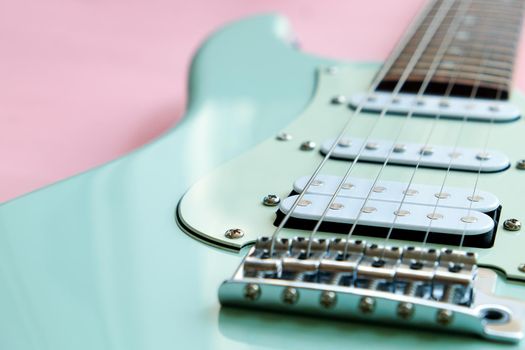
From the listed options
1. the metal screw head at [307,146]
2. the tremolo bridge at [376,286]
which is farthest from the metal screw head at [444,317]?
the metal screw head at [307,146]

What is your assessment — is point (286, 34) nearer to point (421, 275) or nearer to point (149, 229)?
point (149, 229)

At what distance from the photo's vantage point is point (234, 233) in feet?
2.37

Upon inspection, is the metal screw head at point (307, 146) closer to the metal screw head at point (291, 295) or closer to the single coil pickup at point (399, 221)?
the single coil pickup at point (399, 221)

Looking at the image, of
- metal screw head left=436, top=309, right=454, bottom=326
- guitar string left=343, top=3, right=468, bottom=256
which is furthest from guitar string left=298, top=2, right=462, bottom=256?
metal screw head left=436, top=309, right=454, bottom=326

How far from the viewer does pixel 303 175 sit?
84 cm

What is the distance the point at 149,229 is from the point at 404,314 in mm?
256

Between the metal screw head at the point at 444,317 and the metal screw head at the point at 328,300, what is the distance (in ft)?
0.25

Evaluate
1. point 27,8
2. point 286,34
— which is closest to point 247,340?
point 286,34

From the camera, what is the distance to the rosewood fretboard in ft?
3.50

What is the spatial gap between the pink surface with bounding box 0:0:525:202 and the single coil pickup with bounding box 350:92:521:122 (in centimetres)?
41

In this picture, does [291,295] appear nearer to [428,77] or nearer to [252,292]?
[252,292]

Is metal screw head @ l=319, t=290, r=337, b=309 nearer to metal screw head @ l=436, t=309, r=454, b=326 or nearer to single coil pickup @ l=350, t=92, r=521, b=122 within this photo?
metal screw head @ l=436, t=309, r=454, b=326

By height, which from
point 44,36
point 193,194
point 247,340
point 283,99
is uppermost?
point 44,36

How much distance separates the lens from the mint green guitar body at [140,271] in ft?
1.97
